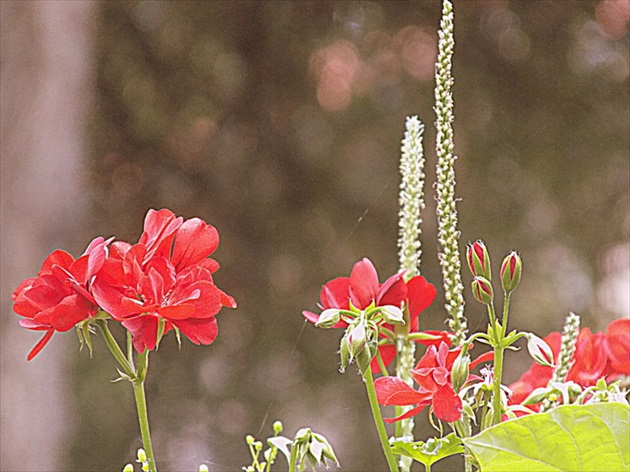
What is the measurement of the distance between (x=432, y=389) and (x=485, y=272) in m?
0.04

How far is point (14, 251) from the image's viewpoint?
4.00 ft

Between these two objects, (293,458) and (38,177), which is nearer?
(293,458)

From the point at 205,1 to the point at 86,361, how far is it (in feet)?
1.88

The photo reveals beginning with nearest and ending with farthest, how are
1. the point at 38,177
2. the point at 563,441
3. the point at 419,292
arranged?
the point at 563,441 < the point at 419,292 < the point at 38,177

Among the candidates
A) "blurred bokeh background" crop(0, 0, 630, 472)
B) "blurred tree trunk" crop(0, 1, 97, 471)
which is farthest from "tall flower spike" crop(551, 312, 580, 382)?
"blurred tree trunk" crop(0, 1, 97, 471)

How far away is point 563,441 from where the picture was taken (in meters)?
0.21

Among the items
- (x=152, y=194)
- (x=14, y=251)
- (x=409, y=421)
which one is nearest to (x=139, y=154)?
(x=152, y=194)

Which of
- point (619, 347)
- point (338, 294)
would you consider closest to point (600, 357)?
point (619, 347)

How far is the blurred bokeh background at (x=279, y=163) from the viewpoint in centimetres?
122

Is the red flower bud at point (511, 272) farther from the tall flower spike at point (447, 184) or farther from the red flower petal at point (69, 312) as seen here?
the red flower petal at point (69, 312)

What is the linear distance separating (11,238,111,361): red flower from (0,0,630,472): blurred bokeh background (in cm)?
93

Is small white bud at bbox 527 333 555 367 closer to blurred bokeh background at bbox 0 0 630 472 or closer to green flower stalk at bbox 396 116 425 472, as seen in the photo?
green flower stalk at bbox 396 116 425 472

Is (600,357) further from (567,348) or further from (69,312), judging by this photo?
(69,312)

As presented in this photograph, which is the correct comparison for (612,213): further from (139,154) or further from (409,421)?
(409,421)
